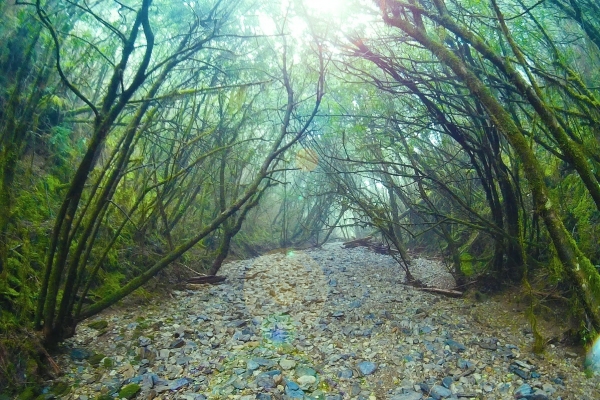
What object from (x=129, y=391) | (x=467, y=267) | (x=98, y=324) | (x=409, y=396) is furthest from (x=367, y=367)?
(x=467, y=267)

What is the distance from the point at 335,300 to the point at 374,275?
8.01 feet

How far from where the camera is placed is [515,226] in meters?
5.94

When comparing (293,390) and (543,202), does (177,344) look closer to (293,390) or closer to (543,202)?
(293,390)

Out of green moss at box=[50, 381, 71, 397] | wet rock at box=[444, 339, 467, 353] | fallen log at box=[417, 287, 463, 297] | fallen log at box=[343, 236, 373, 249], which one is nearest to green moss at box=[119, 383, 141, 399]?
green moss at box=[50, 381, 71, 397]

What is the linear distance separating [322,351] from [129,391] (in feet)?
7.68

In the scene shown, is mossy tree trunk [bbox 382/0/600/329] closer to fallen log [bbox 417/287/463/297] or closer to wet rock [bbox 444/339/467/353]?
wet rock [bbox 444/339/467/353]

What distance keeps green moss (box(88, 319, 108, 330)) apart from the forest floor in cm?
1

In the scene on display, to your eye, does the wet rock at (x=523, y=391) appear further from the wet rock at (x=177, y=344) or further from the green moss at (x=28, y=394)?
the green moss at (x=28, y=394)

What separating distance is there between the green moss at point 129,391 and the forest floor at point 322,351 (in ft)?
0.05

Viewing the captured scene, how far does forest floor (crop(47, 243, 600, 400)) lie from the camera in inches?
153

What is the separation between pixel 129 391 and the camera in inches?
148

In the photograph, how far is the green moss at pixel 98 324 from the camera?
5002 mm

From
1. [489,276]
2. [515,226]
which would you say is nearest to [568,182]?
[515,226]

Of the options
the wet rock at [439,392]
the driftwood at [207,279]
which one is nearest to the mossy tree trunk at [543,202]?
the wet rock at [439,392]
